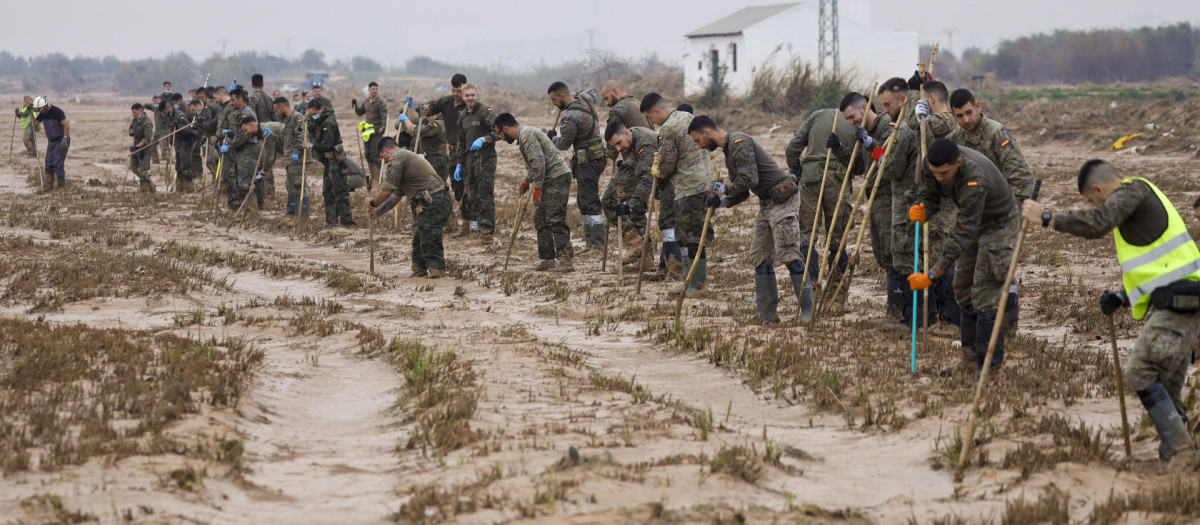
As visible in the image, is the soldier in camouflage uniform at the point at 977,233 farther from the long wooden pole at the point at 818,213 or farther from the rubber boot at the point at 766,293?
the rubber boot at the point at 766,293

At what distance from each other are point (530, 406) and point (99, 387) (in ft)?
8.46

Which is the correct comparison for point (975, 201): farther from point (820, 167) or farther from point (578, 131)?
point (578, 131)

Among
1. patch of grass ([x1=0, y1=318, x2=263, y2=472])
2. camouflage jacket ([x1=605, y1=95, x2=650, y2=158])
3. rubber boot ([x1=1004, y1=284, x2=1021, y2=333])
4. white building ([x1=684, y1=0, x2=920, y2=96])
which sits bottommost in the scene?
patch of grass ([x1=0, y1=318, x2=263, y2=472])

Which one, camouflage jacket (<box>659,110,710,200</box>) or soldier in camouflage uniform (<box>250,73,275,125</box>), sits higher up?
soldier in camouflage uniform (<box>250,73,275,125</box>)

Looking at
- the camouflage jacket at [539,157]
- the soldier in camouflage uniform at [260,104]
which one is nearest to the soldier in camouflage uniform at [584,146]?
the camouflage jacket at [539,157]

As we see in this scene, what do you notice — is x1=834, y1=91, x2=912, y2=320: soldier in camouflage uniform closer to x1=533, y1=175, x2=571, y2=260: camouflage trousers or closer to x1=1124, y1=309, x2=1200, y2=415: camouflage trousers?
x1=1124, y1=309, x2=1200, y2=415: camouflage trousers

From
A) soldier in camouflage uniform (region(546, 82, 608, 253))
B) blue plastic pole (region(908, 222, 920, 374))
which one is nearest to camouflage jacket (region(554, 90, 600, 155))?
soldier in camouflage uniform (region(546, 82, 608, 253))

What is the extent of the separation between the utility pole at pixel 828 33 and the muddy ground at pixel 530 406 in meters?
36.0

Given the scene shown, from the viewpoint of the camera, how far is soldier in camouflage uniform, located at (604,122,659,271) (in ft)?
37.5

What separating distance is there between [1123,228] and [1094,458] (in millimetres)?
1157

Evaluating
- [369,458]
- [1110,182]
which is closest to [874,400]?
[1110,182]

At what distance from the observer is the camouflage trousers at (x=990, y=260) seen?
23.0ft

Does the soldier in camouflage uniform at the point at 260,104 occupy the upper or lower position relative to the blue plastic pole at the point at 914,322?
upper

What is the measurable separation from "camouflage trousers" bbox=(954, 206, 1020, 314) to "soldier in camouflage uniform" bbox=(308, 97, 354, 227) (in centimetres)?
1075
